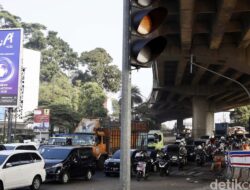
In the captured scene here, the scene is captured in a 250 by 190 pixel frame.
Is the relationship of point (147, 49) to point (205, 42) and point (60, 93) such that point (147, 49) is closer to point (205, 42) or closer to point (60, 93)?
point (205, 42)

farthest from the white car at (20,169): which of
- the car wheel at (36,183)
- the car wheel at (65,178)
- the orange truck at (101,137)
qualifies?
the orange truck at (101,137)

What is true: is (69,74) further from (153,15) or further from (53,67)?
(153,15)

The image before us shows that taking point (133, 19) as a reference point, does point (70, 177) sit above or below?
below

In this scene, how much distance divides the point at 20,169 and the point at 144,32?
11506 millimetres

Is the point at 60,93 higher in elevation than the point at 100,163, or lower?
higher

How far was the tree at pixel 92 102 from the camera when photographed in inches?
2906

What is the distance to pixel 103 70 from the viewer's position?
3740 inches

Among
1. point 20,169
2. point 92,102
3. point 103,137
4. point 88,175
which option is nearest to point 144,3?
point 20,169

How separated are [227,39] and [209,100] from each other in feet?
134

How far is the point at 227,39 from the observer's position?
30500mm

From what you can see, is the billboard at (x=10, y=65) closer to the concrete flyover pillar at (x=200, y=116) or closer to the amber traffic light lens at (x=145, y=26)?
the amber traffic light lens at (x=145, y=26)

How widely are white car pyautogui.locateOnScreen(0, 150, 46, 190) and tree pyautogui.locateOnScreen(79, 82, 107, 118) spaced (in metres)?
55.0

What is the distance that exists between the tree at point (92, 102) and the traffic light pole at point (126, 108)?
66.6 meters

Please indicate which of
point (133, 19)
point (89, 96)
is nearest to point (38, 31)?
point (89, 96)
